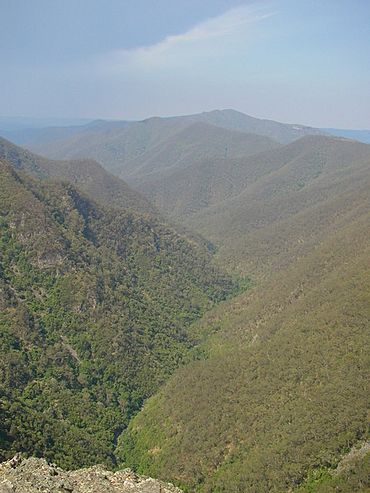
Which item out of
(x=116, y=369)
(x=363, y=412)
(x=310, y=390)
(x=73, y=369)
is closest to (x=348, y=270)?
(x=310, y=390)

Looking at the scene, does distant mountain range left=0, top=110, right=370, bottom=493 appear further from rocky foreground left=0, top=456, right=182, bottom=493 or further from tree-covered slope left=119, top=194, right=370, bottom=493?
rocky foreground left=0, top=456, right=182, bottom=493

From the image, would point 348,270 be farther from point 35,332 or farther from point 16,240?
point 16,240

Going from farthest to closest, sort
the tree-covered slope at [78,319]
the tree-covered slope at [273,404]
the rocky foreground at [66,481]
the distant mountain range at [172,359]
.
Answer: the tree-covered slope at [78,319], the distant mountain range at [172,359], the tree-covered slope at [273,404], the rocky foreground at [66,481]

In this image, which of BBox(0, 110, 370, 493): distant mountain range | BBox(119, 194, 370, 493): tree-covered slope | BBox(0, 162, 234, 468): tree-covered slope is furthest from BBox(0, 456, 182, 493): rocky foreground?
BBox(119, 194, 370, 493): tree-covered slope

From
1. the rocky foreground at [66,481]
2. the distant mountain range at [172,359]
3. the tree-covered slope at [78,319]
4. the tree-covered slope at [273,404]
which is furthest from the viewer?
the tree-covered slope at [78,319]

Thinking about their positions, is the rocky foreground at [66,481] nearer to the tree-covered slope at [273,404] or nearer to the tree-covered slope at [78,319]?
the tree-covered slope at [78,319]

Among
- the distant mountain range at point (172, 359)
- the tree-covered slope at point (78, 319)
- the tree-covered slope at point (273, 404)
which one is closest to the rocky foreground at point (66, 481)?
the distant mountain range at point (172, 359)
